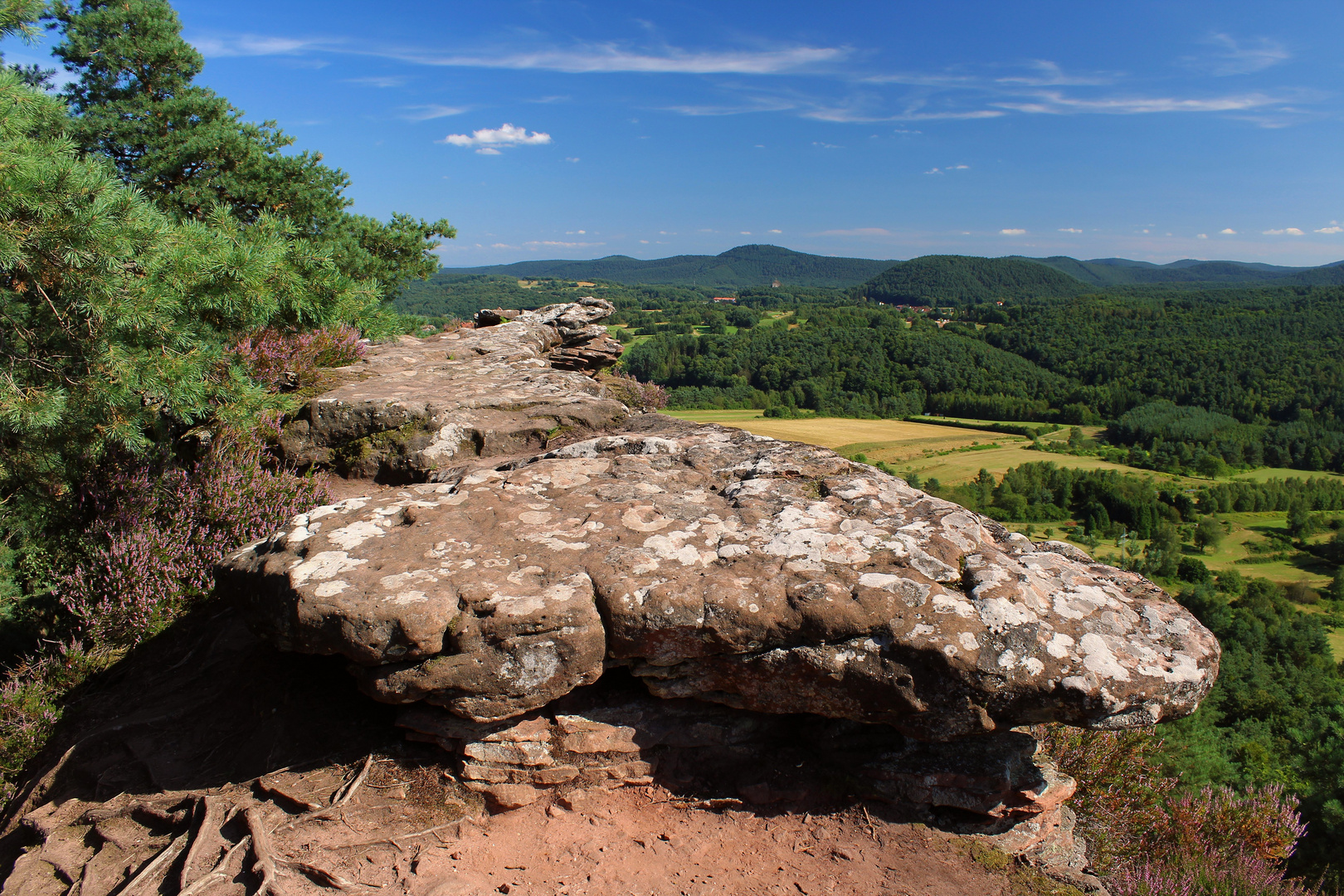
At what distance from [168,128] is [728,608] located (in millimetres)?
15820

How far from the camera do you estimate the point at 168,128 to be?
1300 centimetres

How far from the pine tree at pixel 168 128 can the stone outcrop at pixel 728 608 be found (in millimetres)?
10289

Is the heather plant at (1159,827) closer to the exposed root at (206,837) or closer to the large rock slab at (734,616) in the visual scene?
the large rock slab at (734,616)

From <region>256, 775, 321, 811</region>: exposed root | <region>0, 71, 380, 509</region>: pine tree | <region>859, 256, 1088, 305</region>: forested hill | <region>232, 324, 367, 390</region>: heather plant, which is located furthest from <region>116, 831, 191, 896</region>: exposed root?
<region>859, 256, 1088, 305</region>: forested hill

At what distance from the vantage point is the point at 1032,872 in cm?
406

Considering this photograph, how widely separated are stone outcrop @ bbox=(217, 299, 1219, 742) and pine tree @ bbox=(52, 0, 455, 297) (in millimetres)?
10289

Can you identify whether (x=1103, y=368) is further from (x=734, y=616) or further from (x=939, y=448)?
(x=734, y=616)

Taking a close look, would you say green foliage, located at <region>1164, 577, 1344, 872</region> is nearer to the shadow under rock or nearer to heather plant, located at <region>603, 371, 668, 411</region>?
heather plant, located at <region>603, 371, 668, 411</region>

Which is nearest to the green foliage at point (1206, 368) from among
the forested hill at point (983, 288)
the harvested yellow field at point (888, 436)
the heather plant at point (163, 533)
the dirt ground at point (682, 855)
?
the harvested yellow field at point (888, 436)

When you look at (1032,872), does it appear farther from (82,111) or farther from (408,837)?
(82,111)

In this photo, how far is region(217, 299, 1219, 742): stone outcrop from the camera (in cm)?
361

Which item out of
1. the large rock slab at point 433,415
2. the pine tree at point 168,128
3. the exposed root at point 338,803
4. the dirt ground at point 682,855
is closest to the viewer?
the dirt ground at point 682,855

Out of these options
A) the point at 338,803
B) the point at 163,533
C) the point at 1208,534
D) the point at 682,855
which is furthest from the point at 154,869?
the point at 1208,534

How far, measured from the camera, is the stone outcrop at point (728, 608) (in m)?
3.61
